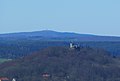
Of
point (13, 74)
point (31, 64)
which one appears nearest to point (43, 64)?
point (31, 64)

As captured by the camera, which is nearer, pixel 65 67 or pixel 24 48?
pixel 65 67

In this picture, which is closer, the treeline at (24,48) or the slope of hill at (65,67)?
the slope of hill at (65,67)

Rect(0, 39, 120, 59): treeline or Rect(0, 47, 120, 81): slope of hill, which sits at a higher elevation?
Rect(0, 47, 120, 81): slope of hill

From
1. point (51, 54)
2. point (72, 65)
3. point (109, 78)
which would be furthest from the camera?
point (51, 54)

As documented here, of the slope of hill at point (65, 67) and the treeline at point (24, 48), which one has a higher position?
the slope of hill at point (65, 67)

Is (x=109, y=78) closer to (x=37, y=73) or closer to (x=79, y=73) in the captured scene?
(x=79, y=73)

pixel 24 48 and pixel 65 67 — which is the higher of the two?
pixel 65 67

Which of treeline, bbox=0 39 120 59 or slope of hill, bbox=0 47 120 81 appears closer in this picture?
slope of hill, bbox=0 47 120 81

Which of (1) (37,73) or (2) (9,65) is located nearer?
(1) (37,73)
